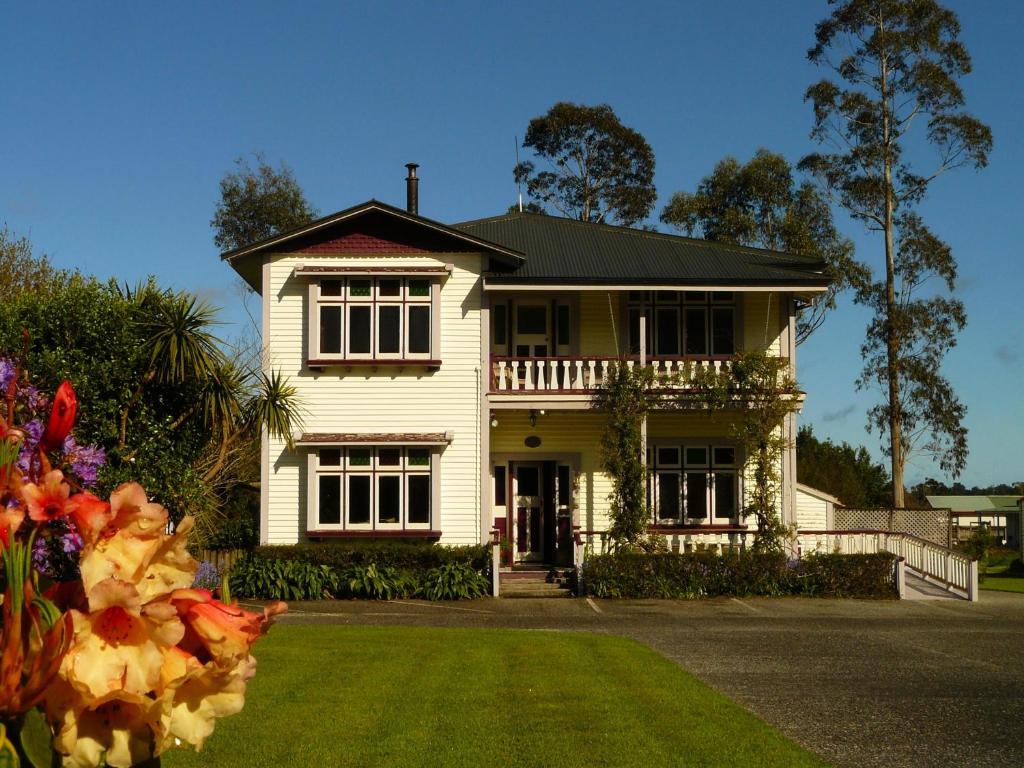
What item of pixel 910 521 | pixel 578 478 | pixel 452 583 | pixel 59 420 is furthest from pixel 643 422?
pixel 59 420

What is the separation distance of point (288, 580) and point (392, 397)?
13.5ft

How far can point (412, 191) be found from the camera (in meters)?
25.9

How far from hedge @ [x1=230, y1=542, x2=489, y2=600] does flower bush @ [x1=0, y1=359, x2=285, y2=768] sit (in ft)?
63.6

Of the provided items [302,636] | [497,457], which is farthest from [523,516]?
[302,636]

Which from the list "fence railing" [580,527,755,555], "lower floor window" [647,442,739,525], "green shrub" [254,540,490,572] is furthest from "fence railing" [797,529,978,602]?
"green shrub" [254,540,490,572]

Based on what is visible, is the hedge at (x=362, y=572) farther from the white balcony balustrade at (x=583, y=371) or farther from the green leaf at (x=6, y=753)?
the green leaf at (x=6, y=753)

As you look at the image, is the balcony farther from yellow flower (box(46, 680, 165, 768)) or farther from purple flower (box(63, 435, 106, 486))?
yellow flower (box(46, 680, 165, 768))

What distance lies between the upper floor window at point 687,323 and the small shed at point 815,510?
5056mm

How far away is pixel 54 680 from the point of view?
131cm

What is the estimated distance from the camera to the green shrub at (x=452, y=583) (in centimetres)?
2059

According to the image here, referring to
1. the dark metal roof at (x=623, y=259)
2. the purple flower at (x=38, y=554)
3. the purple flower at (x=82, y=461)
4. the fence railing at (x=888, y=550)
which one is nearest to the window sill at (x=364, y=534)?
the dark metal roof at (x=623, y=259)

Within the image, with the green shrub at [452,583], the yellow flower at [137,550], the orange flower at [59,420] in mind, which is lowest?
the green shrub at [452,583]

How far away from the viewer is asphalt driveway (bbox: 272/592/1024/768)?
28.9ft

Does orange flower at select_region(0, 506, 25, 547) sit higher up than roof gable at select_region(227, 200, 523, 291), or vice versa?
roof gable at select_region(227, 200, 523, 291)
